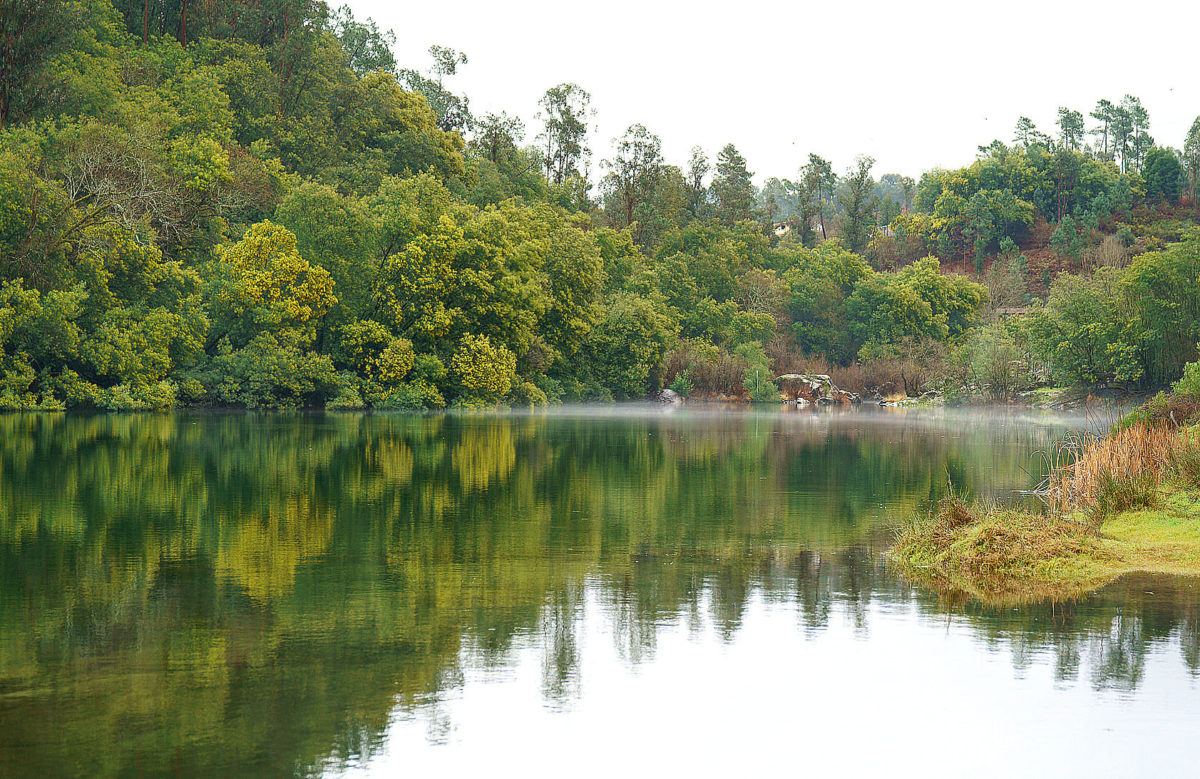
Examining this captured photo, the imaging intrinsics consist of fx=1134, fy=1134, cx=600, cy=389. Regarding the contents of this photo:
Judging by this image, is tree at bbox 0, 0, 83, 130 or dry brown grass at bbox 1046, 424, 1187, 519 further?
tree at bbox 0, 0, 83, 130

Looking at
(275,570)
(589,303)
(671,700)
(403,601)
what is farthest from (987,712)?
(589,303)

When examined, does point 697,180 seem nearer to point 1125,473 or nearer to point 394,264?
point 394,264

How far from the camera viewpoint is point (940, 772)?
22.6 ft

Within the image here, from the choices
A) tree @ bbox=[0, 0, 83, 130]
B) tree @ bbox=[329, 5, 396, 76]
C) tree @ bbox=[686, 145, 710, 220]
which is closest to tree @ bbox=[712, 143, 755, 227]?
tree @ bbox=[686, 145, 710, 220]

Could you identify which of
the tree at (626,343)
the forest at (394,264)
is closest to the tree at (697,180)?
the forest at (394,264)

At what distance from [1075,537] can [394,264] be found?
50228mm

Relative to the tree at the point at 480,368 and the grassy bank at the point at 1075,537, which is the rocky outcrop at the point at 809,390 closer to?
the tree at the point at 480,368

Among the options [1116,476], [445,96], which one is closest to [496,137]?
[445,96]

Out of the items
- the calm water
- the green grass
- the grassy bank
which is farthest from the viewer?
the grassy bank

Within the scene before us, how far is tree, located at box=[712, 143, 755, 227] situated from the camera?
368 feet

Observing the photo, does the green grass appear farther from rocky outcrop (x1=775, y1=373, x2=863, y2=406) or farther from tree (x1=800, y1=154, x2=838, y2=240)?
tree (x1=800, y1=154, x2=838, y2=240)

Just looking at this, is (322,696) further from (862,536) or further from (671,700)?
(862,536)

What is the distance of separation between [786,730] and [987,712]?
1.53 metres

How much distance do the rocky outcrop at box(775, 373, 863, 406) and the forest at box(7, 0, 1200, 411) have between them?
2875 millimetres
